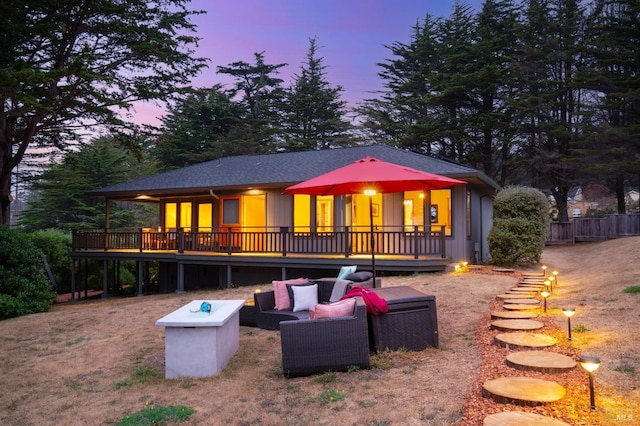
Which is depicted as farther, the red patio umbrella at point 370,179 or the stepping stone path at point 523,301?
the stepping stone path at point 523,301

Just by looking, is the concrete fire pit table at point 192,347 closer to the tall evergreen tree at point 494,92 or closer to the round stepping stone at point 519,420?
the round stepping stone at point 519,420

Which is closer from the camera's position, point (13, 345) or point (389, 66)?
point (13, 345)

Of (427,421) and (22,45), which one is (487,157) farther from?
(427,421)

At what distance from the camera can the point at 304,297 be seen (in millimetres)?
6672

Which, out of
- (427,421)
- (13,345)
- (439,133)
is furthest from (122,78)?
(439,133)

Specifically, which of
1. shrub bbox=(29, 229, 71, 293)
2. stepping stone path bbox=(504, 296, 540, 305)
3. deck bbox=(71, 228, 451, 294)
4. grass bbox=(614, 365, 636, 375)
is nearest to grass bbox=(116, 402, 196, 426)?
grass bbox=(614, 365, 636, 375)

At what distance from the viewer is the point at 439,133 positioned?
26812 millimetres

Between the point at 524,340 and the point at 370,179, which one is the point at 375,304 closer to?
the point at 524,340

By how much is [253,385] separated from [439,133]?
2478 cm

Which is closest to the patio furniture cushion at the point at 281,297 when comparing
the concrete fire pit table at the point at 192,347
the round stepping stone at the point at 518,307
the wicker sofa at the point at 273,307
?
the wicker sofa at the point at 273,307

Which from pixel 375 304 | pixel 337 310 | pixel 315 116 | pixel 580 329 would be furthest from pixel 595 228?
pixel 337 310

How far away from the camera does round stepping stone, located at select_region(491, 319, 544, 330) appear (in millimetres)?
5258

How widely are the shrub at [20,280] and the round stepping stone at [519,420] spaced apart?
11.6 meters

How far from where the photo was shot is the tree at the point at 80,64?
446 inches
